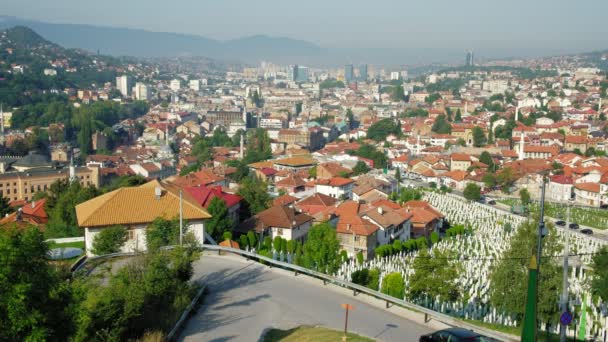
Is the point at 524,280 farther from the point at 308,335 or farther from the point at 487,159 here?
the point at 487,159

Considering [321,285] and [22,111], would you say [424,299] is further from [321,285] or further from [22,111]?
[22,111]

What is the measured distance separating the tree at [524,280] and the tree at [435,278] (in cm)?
110

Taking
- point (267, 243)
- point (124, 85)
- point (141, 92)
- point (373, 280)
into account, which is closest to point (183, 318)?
point (373, 280)

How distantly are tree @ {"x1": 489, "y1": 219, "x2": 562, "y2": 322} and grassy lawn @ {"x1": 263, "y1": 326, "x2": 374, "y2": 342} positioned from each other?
530cm

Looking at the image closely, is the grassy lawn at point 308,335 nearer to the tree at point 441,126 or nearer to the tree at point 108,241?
the tree at point 108,241

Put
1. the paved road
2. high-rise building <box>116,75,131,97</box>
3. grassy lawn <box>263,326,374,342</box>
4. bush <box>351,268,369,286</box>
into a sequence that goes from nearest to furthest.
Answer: grassy lawn <box>263,326,374,342</box> < the paved road < bush <box>351,268,369,286</box> < high-rise building <box>116,75,131,97</box>

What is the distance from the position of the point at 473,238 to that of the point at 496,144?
32.8 metres

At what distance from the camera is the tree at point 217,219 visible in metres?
17.1

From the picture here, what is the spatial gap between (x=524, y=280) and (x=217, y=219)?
922 centimetres

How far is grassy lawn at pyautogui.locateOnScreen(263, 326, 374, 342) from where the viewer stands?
22.8 feet

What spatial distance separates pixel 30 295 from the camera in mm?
4918

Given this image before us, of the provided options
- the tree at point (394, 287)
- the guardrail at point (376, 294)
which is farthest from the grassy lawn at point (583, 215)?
the guardrail at point (376, 294)

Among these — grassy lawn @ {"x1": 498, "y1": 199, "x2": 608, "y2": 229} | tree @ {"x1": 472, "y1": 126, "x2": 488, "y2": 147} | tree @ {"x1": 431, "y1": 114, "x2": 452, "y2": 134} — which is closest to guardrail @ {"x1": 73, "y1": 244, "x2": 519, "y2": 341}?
grassy lawn @ {"x1": 498, "y1": 199, "x2": 608, "y2": 229}

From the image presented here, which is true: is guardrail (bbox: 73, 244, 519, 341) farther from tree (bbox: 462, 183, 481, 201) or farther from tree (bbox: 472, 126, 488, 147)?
tree (bbox: 472, 126, 488, 147)
